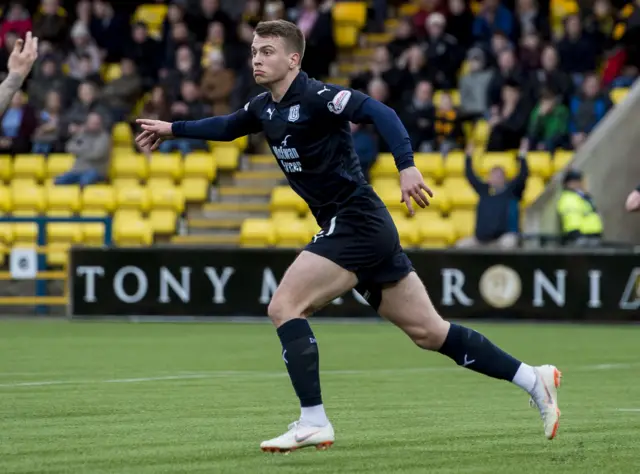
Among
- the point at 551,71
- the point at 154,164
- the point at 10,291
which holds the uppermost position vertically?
the point at 551,71

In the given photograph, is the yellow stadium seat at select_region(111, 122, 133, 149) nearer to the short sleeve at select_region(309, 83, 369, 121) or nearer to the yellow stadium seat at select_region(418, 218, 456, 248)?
the yellow stadium seat at select_region(418, 218, 456, 248)

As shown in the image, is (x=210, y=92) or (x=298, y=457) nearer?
(x=298, y=457)

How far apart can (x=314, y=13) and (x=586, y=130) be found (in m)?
5.15

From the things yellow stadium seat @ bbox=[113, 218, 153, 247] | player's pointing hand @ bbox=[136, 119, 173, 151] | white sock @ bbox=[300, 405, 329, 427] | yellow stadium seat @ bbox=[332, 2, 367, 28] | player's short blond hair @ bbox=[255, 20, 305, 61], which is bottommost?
yellow stadium seat @ bbox=[113, 218, 153, 247]

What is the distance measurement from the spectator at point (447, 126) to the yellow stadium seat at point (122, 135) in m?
5.05

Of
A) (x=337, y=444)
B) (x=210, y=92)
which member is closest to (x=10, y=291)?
(x=210, y=92)

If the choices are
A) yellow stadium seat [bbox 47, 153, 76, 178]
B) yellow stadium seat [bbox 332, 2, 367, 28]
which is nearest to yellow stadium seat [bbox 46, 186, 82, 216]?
yellow stadium seat [bbox 47, 153, 76, 178]

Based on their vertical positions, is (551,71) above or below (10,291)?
above

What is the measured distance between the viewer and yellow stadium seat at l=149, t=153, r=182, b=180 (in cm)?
2188

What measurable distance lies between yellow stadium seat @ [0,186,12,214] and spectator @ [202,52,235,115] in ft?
11.0

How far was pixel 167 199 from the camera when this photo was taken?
2142cm

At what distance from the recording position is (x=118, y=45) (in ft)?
A: 79.8

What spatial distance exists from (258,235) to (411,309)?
13.4m

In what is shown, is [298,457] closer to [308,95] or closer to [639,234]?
[308,95]
